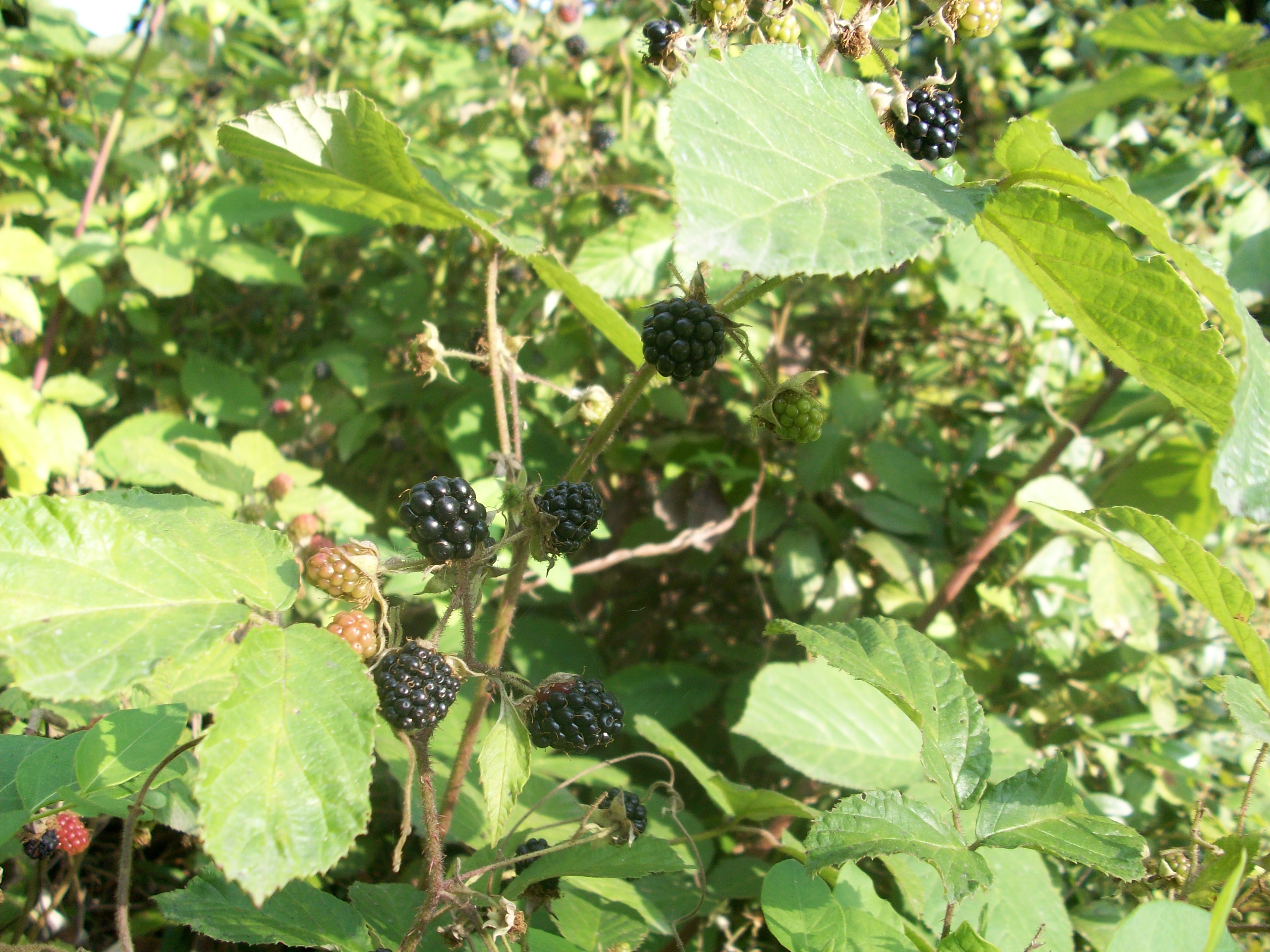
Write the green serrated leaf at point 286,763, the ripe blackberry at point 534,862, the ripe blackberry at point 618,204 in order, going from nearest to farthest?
the green serrated leaf at point 286,763 → the ripe blackberry at point 534,862 → the ripe blackberry at point 618,204

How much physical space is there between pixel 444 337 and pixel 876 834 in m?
1.95

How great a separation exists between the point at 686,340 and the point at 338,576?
1.32ft

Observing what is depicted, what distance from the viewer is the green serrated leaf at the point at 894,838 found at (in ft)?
2.64

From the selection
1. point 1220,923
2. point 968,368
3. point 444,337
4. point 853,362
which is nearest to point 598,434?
point 1220,923

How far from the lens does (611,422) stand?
2.99 ft

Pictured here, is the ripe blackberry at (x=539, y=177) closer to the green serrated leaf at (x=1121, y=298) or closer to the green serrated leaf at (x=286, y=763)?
the green serrated leaf at (x=1121, y=298)

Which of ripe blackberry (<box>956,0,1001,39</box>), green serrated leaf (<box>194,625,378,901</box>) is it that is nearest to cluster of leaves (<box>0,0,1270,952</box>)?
green serrated leaf (<box>194,625,378,901</box>)

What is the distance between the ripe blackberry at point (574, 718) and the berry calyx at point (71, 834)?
2.18 ft

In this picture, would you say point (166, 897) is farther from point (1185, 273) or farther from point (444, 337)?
point (444, 337)

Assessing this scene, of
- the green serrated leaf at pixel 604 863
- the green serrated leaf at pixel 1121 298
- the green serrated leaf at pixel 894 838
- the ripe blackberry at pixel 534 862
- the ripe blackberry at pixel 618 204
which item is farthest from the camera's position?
the ripe blackberry at pixel 618 204

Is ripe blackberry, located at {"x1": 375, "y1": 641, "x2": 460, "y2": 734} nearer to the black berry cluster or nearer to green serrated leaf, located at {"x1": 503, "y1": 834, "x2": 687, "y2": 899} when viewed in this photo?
green serrated leaf, located at {"x1": 503, "y1": 834, "x2": 687, "y2": 899}

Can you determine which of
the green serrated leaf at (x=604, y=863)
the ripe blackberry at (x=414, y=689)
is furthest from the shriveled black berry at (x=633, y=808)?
the ripe blackberry at (x=414, y=689)

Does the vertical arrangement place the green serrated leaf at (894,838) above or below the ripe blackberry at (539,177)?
below

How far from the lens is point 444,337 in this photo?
2430mm
